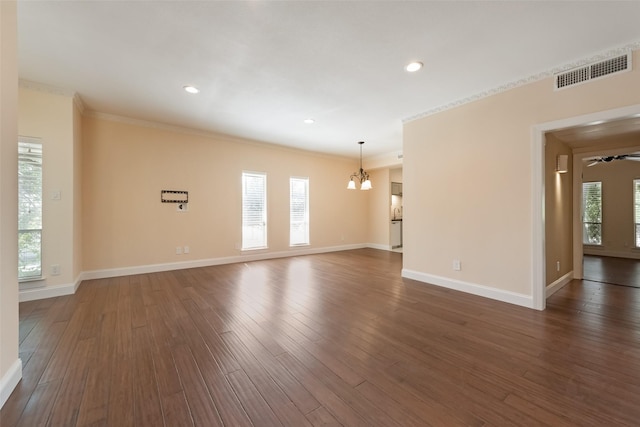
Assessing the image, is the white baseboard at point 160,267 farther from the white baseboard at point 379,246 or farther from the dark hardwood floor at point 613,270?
the dark hardwood floor at point 613,270

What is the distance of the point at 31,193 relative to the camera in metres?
3.56

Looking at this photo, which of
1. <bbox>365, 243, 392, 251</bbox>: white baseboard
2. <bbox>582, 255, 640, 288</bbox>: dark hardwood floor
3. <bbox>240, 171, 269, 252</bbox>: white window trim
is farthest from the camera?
<bbox>365, 243, 392, 251</bbox>: white baseboard

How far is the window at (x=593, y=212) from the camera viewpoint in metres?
7.08

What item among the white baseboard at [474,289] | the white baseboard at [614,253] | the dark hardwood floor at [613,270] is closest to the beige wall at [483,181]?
the white baseboard at [474,289]

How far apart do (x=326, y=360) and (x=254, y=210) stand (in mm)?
4726

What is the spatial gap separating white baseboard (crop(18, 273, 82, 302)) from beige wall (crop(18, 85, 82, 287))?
6 cm

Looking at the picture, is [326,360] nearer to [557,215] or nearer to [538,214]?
[538,214]

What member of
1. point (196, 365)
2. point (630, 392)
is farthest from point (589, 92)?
point (196, 365)

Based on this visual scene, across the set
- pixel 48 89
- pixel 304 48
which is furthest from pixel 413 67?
pixel 48 89

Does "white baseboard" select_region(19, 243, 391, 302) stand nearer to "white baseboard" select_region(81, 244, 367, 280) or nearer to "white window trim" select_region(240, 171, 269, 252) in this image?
"white baseboard" select_region(81, 244, 367, 280)

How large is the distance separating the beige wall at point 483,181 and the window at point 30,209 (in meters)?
5.62

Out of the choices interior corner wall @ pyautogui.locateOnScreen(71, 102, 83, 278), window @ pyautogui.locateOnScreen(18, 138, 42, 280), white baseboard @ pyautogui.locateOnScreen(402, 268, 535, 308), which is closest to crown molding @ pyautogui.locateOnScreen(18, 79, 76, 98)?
interior corner wall @ pyautogui.locateOnScreen(71, 102, 83, 278)

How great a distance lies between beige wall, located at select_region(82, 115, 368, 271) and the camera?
4.54 meters

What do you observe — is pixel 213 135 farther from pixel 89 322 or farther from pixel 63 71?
pixel 89 322
